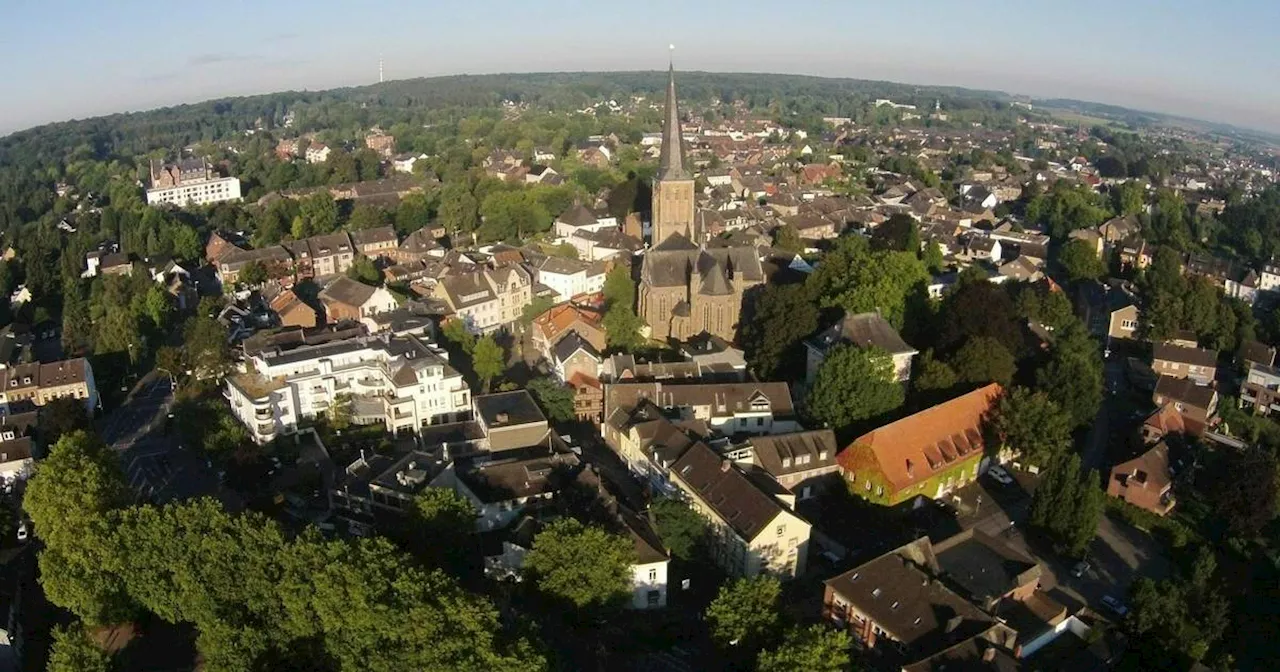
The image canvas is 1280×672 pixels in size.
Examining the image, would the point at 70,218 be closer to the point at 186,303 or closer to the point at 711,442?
the point at 186,303

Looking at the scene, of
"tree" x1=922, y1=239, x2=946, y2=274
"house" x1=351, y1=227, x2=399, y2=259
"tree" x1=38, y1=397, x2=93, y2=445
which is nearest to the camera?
"tree" x1=38, y1=397, x2=93, y2=445

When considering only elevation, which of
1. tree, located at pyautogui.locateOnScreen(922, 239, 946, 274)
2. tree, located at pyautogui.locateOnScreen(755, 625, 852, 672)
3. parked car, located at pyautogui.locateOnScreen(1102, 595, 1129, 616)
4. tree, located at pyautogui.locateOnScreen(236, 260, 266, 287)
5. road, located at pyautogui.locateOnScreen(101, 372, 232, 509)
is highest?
tree, located at pyautogui.locateOnScreen(922, 239, 946, 274)

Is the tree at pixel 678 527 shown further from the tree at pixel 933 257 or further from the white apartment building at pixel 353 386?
the tree at pixel 933 257

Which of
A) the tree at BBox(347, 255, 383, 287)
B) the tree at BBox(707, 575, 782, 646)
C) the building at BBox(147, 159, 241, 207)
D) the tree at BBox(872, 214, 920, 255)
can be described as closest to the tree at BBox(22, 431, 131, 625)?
the tree at BBox(707, 575, 782, 646)

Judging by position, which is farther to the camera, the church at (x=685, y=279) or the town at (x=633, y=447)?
the church at (x=685, y=279)

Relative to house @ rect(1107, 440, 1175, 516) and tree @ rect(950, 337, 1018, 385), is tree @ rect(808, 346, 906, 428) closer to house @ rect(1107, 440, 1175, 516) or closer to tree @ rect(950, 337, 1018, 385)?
tree @ rect(950, 337, 1018, 385)

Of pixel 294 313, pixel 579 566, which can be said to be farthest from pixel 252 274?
pixel 579 566

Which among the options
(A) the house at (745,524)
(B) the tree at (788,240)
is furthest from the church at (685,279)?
(A) the house at (745,524)
